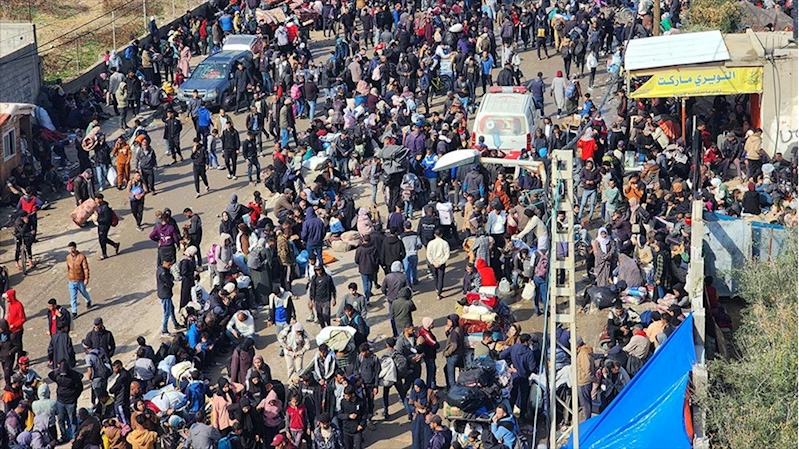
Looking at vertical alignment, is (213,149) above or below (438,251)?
above

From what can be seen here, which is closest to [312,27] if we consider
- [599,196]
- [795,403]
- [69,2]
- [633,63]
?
[69,2]

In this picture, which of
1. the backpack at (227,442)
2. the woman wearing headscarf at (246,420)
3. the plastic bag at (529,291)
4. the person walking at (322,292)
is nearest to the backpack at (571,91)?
A: the plastic bag at (529,291)

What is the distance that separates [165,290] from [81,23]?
26138 millimetres

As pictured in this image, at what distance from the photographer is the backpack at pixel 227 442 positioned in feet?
53.9

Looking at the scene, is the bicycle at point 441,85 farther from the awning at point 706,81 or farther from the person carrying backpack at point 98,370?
the person carrying backpack at point 98,370

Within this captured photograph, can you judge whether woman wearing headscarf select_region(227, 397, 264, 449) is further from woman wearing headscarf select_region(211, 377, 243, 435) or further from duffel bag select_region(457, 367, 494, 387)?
duffel bag select_region(457, 367, 494, 387)

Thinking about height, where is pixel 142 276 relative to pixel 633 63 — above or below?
below

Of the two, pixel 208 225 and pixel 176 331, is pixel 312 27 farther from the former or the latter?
pixel 176 331

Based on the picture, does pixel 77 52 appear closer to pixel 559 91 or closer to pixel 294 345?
pixel 559 91

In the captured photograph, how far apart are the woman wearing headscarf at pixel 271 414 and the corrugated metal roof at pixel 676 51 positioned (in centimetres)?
1379

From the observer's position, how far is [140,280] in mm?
23594

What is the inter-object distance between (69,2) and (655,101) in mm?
25289

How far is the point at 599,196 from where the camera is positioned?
25.0 metres

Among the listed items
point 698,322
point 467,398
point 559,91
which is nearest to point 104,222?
point 467,398
